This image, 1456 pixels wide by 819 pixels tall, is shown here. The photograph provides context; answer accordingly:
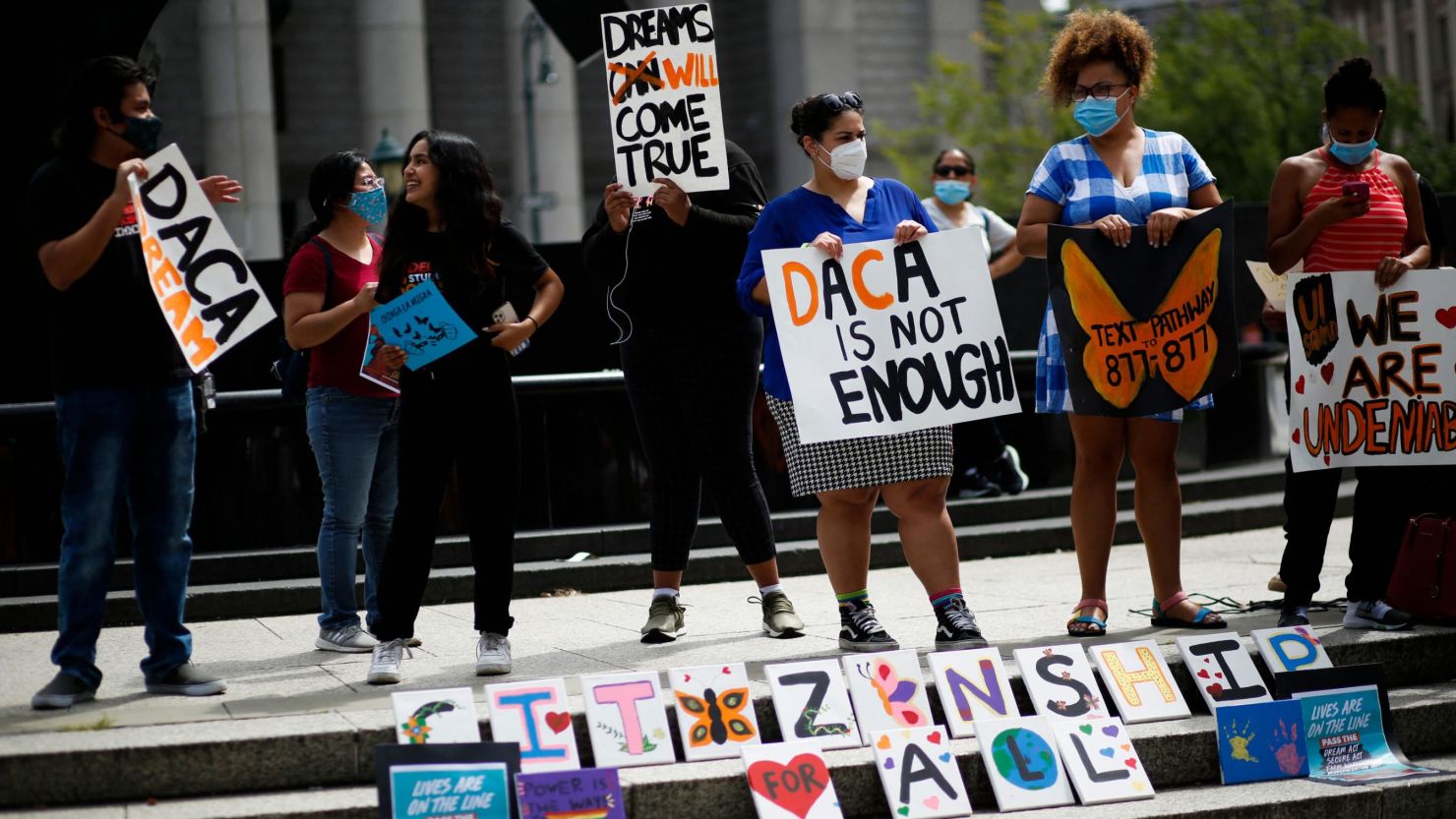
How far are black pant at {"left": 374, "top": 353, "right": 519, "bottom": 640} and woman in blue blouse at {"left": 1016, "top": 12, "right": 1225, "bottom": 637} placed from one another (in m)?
2.08

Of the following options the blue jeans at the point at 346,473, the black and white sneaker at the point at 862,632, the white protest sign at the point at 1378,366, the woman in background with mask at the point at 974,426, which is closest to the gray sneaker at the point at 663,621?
the black and white sneaker at the point at 862,632

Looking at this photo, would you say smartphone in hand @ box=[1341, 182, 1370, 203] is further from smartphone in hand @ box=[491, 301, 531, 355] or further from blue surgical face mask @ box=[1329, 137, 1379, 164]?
smartphone in hand @ box=[491, 301, 531, 355]

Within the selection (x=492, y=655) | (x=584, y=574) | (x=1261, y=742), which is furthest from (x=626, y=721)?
(x=584, y=574)

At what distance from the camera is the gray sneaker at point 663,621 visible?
675 centimetres

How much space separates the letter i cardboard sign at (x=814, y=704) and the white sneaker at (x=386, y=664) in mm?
1413

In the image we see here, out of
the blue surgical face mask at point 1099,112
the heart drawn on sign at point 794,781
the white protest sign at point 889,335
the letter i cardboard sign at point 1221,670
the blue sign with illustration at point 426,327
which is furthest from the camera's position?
the blue surgical face mask at point 1099,112

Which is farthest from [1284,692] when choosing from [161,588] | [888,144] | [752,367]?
[888,144]

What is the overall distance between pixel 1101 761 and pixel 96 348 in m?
3.50

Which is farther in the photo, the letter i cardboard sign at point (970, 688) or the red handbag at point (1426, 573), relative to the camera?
the red handbag at point (1426, 573)

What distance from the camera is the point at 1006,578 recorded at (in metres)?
8.89

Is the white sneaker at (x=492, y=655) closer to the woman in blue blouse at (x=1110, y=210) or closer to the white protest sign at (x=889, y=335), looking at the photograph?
the white protest sign at (x=889, y=335)

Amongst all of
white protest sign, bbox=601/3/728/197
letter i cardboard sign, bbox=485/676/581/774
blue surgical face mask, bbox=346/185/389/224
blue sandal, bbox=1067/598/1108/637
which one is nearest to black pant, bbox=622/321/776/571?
white protest sign, bbox=601/3/728/197

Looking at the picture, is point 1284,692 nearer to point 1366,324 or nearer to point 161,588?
point 1366,324

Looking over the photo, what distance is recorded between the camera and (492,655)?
5.91m
